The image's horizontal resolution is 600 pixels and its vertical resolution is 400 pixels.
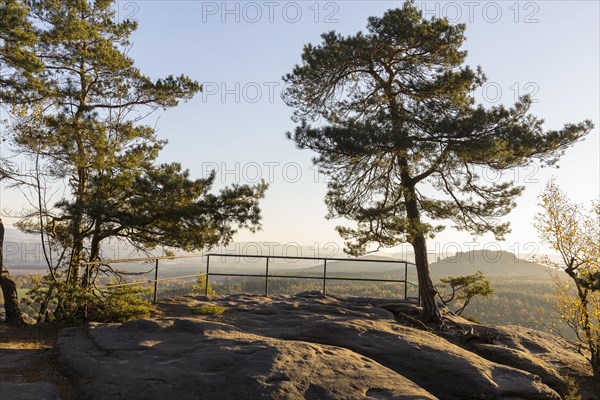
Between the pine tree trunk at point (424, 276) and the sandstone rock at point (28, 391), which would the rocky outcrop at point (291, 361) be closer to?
the sandstone rock at point (28, 391)

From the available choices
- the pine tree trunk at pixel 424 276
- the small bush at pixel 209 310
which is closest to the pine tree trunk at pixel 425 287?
the pine tree trunk at pixel 424 276

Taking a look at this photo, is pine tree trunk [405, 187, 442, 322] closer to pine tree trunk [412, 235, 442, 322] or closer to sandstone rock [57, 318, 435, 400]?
pine tree trunk [412, 235, 442, 322]

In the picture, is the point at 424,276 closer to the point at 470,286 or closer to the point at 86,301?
the point at 470,286

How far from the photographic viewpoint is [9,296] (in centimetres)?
938

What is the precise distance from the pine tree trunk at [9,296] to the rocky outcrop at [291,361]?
3.05 m

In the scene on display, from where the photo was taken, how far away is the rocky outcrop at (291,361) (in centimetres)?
507

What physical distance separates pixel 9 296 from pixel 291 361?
7.37 meters

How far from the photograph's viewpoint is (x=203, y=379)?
16.6 feet

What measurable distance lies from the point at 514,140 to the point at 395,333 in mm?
5438

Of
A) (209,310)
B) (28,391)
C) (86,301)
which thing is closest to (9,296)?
(86,301)

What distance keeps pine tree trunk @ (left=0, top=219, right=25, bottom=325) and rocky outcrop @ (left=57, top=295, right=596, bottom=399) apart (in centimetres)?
305

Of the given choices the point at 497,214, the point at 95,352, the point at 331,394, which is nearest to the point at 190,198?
the point at 95,352

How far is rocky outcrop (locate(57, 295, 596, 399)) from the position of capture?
199 inches

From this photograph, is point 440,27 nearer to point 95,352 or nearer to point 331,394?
point 331,394
